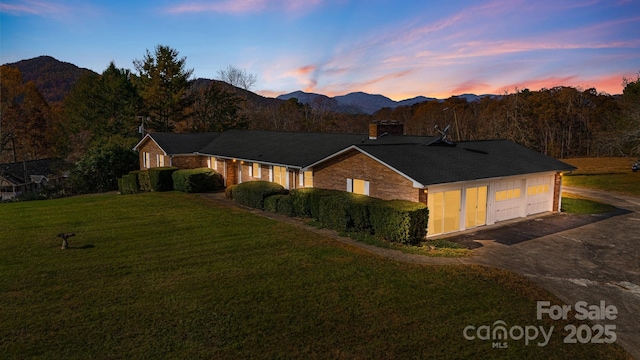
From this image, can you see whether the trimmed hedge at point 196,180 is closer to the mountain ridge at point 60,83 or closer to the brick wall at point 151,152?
the brick wall at point 151,152

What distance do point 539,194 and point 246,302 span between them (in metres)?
17.7

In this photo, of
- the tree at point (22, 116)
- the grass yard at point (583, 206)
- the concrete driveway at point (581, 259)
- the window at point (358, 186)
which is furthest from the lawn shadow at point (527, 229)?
the tree at point (22, 116)

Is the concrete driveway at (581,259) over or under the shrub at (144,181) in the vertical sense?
under

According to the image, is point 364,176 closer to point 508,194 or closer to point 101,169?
point 508,194

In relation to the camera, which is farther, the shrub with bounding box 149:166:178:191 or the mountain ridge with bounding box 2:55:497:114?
the mountain ridge with bounding box 2:55:497:114

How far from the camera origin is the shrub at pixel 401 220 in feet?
50.8

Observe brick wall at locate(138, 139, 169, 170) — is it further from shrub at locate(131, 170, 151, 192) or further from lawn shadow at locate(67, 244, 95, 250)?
lawn shadow at locate(67, 244, 95, 250)

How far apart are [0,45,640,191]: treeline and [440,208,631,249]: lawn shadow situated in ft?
64.9

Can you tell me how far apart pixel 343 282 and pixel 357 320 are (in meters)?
2.34

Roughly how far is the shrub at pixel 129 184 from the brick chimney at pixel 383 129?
64.7ft

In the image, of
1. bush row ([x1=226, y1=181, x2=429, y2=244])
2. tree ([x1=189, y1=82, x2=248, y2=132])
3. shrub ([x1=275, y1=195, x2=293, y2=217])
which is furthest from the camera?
tree ([x1=189, y1=82, x2=248, y2=132])

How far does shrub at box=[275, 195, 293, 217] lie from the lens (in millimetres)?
21219

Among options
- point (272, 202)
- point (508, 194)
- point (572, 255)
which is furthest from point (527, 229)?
point (272, 202)

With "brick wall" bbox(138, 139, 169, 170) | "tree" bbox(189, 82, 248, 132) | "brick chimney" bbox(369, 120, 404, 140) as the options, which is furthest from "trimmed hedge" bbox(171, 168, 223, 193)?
"tree" bbox(189, 82, 248, 132)
